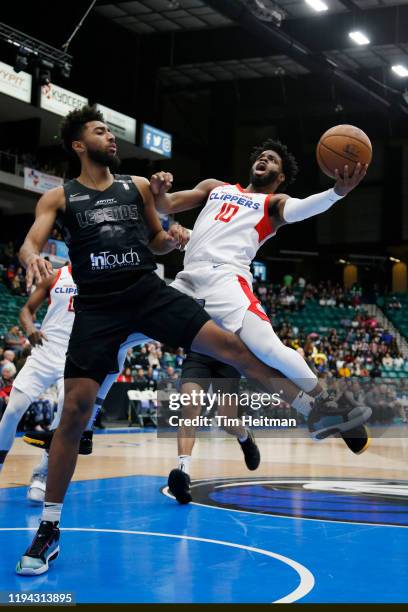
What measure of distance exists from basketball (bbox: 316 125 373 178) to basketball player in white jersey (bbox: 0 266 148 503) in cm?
205

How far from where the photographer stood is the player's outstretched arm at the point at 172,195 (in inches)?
161

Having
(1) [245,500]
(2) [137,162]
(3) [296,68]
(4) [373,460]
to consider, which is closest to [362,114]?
(3) [296,68]

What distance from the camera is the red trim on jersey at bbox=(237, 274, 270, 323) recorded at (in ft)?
14.8

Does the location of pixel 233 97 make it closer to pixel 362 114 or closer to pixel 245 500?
pixel 362 114

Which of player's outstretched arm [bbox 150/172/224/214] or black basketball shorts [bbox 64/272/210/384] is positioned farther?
player's outstretched arm [bbox 150/172/224/214]

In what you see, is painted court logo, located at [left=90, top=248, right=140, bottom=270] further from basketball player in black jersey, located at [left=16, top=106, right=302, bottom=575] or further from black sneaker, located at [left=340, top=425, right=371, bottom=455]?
black sneaker, located at [left=340, top=425, right=371, bottom=455]

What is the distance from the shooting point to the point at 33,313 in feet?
19.3

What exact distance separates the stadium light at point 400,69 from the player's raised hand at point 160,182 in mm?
20549

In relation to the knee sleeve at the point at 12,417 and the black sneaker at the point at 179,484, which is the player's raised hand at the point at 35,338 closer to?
the knee sleeve at the point at 12,417

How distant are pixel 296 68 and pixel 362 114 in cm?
527

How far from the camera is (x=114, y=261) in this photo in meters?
3.91

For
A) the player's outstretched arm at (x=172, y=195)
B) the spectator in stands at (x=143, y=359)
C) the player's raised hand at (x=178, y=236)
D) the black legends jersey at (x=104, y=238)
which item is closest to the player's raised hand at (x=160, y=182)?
the player's outstretched arm at (x=172, y=195)

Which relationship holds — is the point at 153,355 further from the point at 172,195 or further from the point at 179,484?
the point at 172,195

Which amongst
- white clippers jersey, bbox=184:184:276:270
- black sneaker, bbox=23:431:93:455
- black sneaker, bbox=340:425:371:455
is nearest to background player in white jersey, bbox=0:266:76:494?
black sneaker, bbox=23:431:93:455
